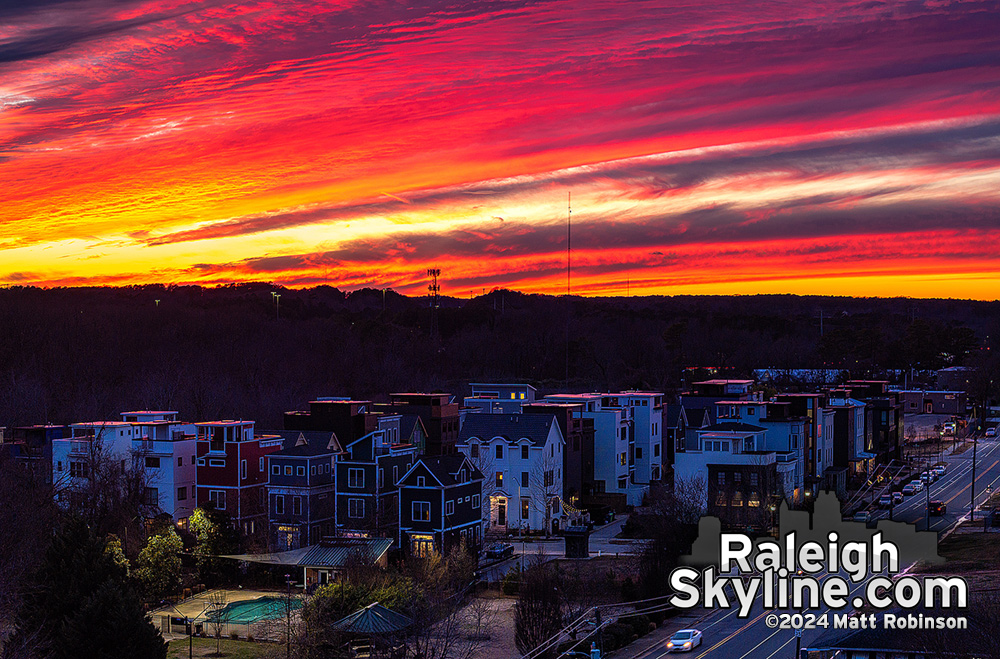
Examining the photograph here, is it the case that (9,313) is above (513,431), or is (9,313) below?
above

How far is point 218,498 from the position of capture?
39.3 meters

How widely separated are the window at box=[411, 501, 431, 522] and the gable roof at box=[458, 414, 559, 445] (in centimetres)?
824

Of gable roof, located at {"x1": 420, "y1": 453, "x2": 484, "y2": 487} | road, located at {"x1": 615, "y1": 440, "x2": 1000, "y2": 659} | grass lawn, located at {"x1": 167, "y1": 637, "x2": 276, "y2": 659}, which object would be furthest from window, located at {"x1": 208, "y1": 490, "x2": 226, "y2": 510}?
road, located at {"x1": 615, "y1": 440, "x2": 1000, "y2": 659}

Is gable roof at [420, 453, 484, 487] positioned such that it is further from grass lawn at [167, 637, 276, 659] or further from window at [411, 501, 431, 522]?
grass lawn at [167, 637, 276, 659]

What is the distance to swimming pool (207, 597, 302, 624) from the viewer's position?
95.2 feet

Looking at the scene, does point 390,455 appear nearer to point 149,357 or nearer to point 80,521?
point 80,521

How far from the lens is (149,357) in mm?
90125

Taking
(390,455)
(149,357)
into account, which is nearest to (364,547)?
(390,455)

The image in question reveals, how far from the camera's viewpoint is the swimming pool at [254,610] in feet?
95.2

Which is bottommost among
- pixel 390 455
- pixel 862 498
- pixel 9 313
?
pixel 862 498

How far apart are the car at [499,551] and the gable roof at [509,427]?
5.52 meters

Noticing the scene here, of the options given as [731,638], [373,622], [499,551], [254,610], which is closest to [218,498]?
[254,610]

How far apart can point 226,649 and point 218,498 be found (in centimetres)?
1230

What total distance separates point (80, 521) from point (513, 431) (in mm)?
21875
